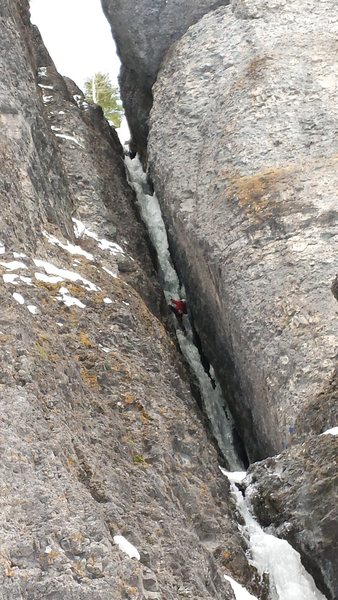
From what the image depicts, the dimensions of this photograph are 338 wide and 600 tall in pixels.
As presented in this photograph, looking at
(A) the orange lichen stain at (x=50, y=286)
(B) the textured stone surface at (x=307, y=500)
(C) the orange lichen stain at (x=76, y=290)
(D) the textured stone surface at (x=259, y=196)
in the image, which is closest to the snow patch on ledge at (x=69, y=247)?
(C) the orange lichen stain at (x=76, y=290)

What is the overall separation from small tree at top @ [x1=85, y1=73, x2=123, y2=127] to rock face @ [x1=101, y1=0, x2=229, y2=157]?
15840mm

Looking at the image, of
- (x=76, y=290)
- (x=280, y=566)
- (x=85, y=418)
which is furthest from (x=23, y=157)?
(x=280, y=566)

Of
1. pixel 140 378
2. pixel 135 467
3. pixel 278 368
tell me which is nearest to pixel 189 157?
pixel 278 368

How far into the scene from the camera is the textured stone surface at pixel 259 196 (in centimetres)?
1630

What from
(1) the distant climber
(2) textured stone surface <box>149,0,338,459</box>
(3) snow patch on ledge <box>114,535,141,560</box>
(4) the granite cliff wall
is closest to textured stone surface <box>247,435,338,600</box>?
(4) the granite cliff wall

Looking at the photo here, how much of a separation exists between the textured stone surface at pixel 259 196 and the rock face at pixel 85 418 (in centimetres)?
149

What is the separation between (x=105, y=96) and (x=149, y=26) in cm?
1874

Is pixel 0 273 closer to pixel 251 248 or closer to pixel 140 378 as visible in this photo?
pixel 140 378

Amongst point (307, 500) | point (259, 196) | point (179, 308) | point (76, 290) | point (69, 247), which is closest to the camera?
point (307, 500)

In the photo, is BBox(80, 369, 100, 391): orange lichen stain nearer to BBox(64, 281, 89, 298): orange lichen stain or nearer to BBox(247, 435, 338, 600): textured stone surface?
BBox(64, 281, 89, 298): orange lichen stain

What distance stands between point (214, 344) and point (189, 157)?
483 centimetres

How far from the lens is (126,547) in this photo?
986 cm

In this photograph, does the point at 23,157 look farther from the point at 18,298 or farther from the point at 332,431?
the point at 332,431

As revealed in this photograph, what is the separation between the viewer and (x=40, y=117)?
19.6 meters
